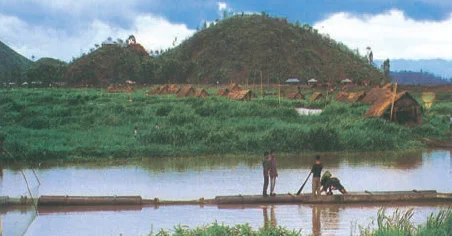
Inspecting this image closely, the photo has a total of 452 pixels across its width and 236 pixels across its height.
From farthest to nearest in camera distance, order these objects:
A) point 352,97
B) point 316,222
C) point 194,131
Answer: point 352,97, point 194,131, point 316,222

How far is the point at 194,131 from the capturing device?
2495 cm

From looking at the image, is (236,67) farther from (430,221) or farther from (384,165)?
(430,221)

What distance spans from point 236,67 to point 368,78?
63.6ft

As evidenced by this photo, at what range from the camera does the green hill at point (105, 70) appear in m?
85.8

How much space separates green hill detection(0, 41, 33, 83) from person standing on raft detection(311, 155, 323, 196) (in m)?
71.7

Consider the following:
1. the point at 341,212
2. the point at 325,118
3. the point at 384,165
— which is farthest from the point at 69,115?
the point at 341,212

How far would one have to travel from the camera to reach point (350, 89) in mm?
58188

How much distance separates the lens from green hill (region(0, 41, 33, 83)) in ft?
277

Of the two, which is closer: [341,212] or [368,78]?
[341,212]

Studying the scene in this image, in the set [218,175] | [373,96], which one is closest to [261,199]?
[218,175]

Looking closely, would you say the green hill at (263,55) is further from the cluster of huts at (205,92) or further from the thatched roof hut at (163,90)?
the cluster of huts at (205,92)

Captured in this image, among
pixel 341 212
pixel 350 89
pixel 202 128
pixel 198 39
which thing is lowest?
pixel 341 212

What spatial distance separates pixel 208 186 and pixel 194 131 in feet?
26.1

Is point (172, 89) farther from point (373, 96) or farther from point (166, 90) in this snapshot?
point (373, 96)
